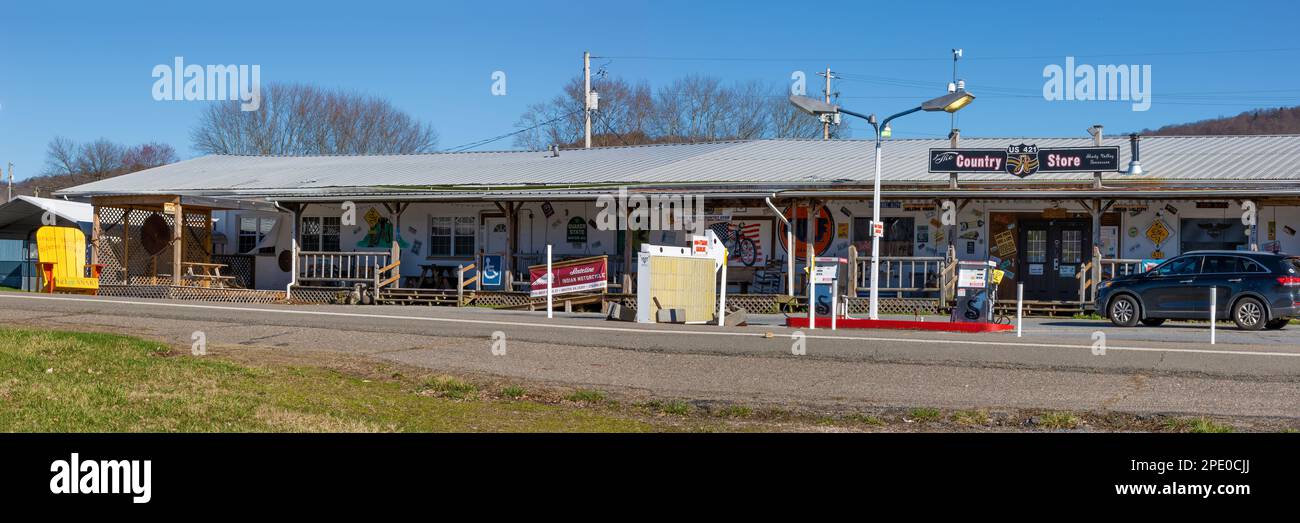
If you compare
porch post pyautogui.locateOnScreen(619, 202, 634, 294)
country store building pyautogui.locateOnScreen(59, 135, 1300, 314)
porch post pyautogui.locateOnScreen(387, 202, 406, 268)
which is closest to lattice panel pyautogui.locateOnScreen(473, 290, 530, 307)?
country store building pyautogui.locateOnScreen(59, 135, 1300, 314)

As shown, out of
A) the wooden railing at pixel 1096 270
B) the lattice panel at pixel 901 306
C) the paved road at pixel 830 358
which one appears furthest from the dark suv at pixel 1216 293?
the lattice panel at pixel 901 306

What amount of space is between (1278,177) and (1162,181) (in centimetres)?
229

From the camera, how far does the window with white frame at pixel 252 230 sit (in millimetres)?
35406

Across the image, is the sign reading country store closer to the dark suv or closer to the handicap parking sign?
the dark suv

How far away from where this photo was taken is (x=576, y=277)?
85.0 feet

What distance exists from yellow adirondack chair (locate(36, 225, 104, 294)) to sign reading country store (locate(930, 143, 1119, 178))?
21247 mm

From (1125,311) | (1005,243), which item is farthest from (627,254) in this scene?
(1125,311)

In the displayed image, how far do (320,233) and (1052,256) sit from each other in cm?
1949

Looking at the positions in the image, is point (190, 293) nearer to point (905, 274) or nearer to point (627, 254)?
point (627, 254)

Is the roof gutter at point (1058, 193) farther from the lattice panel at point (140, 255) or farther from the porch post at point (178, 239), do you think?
the lattice panel at point (140, 255)

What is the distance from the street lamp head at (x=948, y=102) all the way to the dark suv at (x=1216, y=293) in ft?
13.6

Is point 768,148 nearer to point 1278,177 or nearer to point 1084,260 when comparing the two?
point 1084,260

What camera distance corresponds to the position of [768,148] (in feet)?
115
